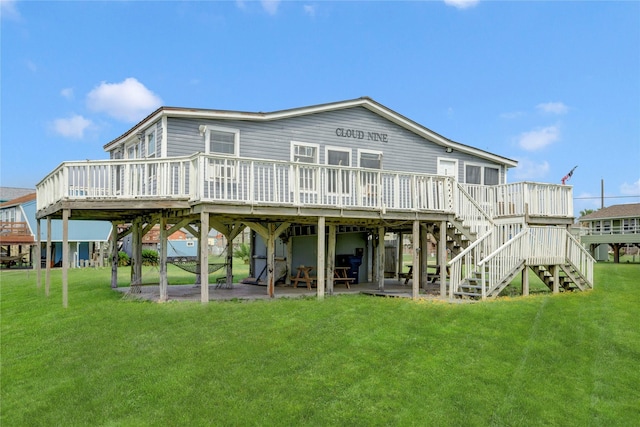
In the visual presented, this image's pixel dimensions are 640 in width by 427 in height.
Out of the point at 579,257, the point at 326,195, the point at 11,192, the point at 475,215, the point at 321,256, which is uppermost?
the point at 11,192

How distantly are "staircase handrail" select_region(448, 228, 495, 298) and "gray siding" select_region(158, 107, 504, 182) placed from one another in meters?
5.21

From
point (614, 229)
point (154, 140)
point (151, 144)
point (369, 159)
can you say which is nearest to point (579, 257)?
point (369, 159)

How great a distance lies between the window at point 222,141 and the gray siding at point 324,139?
5.7 inches

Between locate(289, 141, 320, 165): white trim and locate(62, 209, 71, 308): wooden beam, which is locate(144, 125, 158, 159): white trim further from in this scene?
locate(289, 141, 320, 165): white trim

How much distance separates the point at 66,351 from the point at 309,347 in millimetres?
4426

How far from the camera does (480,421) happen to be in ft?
22.9

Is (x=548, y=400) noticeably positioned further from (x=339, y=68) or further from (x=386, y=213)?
(x=339, y=68)

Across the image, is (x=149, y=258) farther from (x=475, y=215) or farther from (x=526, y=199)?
(x=526, y=199)

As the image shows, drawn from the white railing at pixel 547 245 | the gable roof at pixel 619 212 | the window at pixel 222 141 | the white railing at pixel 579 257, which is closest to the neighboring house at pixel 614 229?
the gable roof at pixel 619 212

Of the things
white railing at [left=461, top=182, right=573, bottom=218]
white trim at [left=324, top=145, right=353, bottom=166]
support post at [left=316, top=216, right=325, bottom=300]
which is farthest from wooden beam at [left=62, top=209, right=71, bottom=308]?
white railing at [left=461, top=182, right=573, bottom=218]

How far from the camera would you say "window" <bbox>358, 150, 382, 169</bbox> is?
1869cm

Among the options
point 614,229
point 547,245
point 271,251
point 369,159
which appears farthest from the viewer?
point 614,229

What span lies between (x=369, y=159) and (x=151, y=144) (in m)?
7.18

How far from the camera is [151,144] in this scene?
54.9 feet
